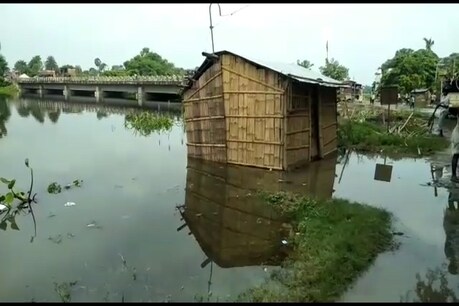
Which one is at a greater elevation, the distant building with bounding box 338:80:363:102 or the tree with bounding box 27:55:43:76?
the tree with bounding box 27:55:43:76

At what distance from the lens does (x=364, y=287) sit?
558cm

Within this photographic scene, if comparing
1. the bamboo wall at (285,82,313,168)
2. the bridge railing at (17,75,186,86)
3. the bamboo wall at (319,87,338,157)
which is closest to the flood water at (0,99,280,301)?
the bamboo wall at (285,82,313,168)

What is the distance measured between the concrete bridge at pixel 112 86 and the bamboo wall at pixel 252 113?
26.8 metres

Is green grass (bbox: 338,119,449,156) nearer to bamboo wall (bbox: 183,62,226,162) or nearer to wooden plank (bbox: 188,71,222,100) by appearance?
bamboo wall (bbox: 183,62,226,162)

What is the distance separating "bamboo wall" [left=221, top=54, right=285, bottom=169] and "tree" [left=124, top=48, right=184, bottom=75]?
2606 inches

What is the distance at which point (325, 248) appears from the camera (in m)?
6.64

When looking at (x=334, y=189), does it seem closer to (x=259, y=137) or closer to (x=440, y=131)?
(x=259, y=137)

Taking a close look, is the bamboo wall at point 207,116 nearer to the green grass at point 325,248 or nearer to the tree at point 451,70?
the green grass at point 325,248

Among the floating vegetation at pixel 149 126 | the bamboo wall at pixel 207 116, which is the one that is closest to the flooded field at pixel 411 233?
the bamboo wall at pixel 207 116

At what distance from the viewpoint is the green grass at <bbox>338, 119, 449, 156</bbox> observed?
17.2 meters

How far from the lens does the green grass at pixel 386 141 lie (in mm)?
17189

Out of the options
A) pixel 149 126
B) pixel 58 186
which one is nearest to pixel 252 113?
pixel 58 186

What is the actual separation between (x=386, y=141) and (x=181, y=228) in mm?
12946

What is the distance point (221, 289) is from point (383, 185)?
7.57m
